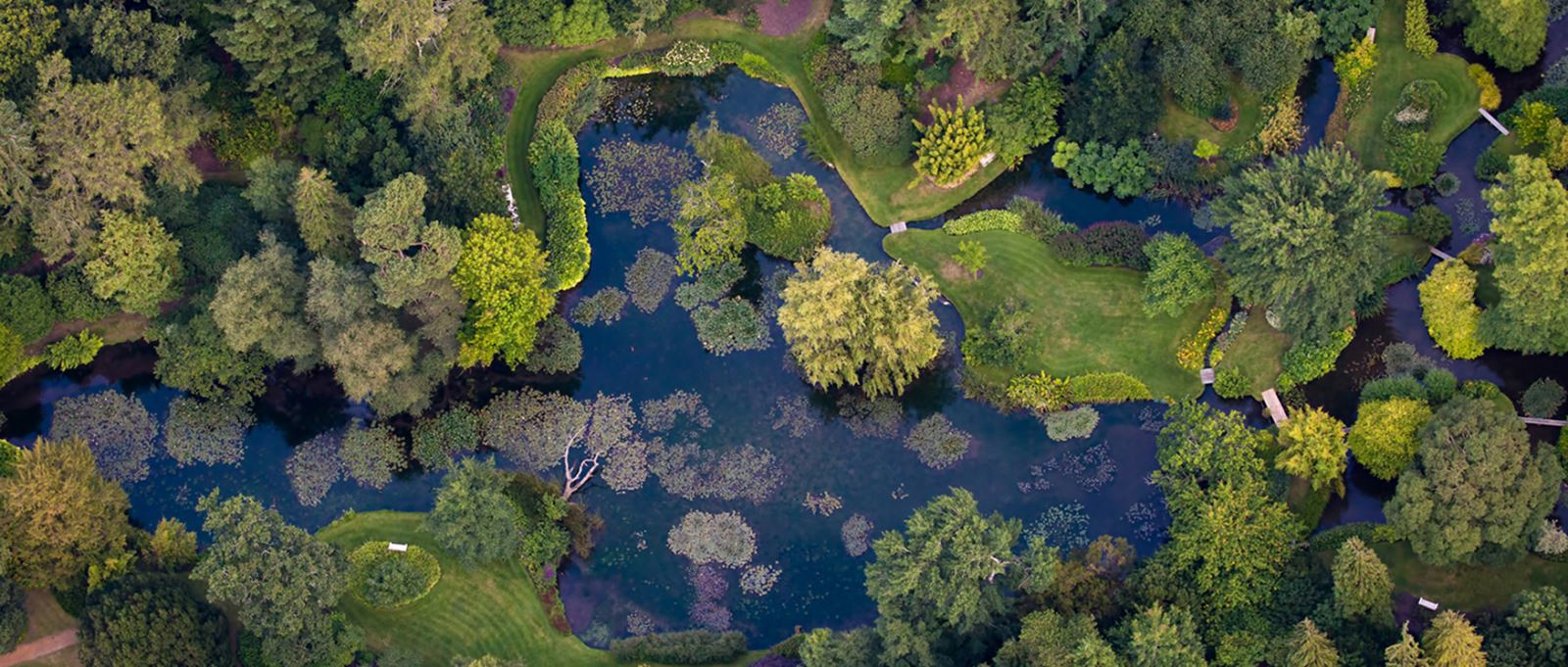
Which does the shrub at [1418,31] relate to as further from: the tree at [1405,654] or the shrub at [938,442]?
the tree at [1405,654]

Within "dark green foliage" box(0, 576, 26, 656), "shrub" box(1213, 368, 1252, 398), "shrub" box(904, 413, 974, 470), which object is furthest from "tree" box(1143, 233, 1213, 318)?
"dark green foliage" box(0, 576, 26, 656)

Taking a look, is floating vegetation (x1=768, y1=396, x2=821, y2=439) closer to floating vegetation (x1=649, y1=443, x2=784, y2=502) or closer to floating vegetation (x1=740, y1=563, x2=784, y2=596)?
floating vegetation (x1=649, y1=443, x2=784, y2=502)

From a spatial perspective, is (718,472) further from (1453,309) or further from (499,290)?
(1453,309)

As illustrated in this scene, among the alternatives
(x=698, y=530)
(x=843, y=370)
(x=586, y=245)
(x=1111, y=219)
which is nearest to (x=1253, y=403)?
(x=1111, y=219)

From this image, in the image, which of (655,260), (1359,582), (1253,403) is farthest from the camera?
(655,260)

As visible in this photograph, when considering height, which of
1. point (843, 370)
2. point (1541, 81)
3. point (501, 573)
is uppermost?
point (1541, 81)

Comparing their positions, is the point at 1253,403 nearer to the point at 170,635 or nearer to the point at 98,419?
the point at 170,635

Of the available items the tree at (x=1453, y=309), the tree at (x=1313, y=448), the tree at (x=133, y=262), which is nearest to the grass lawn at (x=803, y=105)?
the tree at (x=133, y=262)
